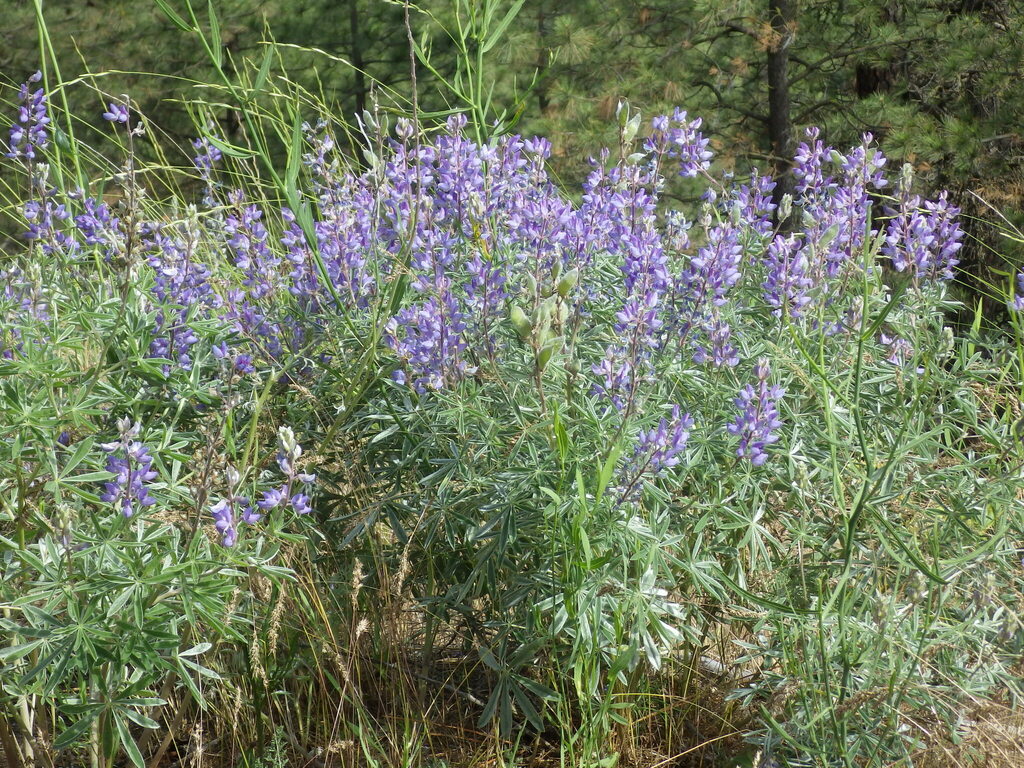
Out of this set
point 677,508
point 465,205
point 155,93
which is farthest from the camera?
point 155,93

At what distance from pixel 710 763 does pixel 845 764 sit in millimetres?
446

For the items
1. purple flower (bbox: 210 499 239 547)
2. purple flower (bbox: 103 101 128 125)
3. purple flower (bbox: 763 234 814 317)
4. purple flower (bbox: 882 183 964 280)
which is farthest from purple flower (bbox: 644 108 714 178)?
purple flower (bbox: 210 499 239 547)

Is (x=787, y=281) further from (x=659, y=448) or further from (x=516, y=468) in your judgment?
(x=516, y=468)

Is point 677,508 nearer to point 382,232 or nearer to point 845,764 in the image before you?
point 845,764

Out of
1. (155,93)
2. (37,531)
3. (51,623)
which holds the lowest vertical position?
(155,93)

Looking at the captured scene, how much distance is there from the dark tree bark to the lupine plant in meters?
4.35

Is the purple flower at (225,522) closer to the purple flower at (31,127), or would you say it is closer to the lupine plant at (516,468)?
the lupine plant at (516,468)

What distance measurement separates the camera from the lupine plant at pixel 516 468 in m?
1.97

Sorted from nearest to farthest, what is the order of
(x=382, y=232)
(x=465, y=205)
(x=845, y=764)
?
1. (x=845, y=764)
2. (x=465, y=205)
3. (x=382, y=232)

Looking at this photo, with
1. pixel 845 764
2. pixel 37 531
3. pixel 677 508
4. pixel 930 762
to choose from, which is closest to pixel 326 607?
pixel 37 531

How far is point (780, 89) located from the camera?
7125mm

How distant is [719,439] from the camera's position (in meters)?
2.28

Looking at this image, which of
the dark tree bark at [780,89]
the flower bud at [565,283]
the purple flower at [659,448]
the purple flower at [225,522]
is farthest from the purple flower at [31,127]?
the dark tree bark at [780,89]

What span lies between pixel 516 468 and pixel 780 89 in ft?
18.8
